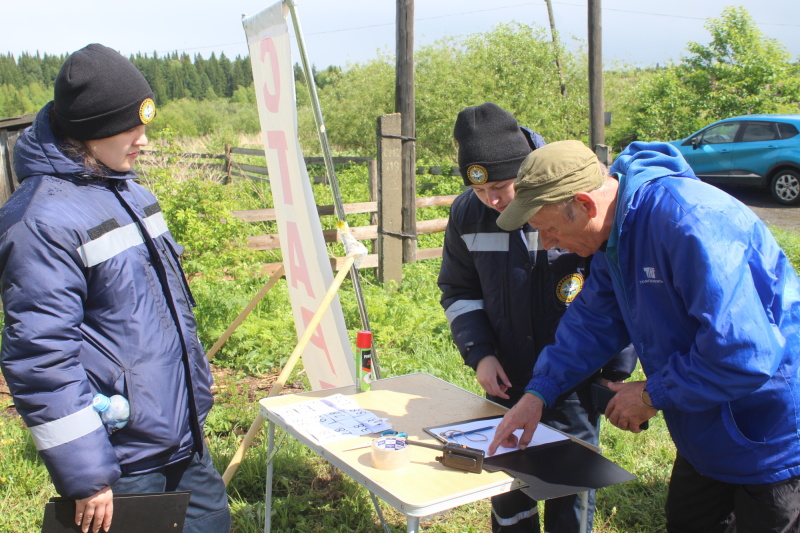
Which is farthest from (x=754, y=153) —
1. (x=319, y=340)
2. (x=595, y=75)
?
(x=319, y=340)

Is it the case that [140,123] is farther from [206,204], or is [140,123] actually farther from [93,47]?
[206,204]

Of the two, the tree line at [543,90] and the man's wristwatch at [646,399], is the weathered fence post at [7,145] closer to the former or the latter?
the man's wristwatch at [646,399]

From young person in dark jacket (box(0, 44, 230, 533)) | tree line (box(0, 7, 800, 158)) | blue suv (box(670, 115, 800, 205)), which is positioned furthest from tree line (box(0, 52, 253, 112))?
young person in dark jacket (box(0, 44, 230, 533))

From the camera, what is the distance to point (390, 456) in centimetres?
188

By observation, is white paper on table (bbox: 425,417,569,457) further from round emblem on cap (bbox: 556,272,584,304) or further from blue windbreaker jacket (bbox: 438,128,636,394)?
round emblem on cap (bbox: 556,272,584,304)

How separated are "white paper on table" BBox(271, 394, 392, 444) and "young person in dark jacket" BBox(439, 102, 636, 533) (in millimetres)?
479

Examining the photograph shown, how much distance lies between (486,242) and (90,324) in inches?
53.5

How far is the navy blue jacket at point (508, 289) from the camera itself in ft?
A: 7.91

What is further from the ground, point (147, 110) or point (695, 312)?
point (147, 110)

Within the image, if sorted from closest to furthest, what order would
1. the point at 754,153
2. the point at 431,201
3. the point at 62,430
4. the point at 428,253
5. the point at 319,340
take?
1. the point at 62,430
2. the point at 319,340
3. the point at 428,253
4. the point at 431,201
5. the point at 754,153

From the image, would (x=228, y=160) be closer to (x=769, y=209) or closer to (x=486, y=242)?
(x=769, y=209)

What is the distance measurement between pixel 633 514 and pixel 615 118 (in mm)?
19812

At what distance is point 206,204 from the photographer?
18.1 ft

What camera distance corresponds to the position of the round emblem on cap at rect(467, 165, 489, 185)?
2330mm
